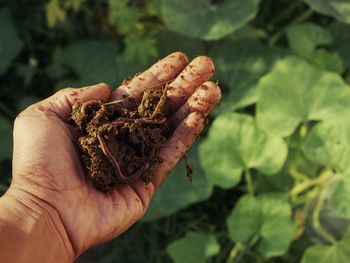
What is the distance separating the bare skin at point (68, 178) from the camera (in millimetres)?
1540

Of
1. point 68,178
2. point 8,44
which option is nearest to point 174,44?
point 8,44

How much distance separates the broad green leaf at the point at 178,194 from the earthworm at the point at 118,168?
2.29ft

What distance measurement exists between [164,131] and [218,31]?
842mm

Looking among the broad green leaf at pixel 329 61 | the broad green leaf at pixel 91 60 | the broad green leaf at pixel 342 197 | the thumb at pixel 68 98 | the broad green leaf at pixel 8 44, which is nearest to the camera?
the thumb at pixel 68 98

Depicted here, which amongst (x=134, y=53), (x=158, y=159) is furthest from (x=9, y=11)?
(x=158, y=159)

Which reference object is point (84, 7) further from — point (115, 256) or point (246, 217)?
point (246, 217)

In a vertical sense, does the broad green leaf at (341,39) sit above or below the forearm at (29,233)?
below

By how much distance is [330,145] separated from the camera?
83.5 inches

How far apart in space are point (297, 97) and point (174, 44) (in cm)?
81

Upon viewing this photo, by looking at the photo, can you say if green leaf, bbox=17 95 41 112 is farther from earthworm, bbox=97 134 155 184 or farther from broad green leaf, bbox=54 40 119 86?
earthworm, bbox=97 134 155 184

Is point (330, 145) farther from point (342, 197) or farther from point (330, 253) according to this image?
point (330, 253)

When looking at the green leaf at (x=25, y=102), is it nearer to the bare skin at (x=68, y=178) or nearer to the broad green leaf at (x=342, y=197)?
the bare skin at (x=68, y=178)

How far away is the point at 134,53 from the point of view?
2.63 meters

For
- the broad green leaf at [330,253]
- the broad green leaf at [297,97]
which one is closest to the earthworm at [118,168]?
the broad green leaf at [297,97]
